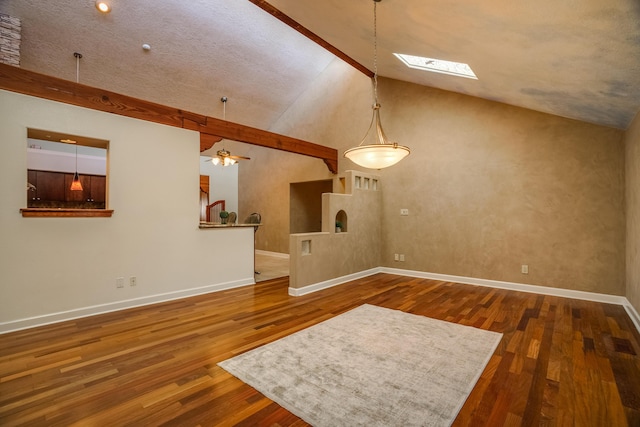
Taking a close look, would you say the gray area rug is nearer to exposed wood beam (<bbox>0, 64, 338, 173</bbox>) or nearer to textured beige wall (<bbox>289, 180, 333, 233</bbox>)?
exposed wood beam (<bbox>0, 64, 338, 173</bbox>)

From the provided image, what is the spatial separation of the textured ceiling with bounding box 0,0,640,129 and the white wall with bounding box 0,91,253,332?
2441mm

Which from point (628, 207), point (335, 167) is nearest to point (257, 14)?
point (335, 167)

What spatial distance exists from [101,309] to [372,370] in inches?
135

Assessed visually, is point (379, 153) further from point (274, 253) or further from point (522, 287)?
point (274, 253)

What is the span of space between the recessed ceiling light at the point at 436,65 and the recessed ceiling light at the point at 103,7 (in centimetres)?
456

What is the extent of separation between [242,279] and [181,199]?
5.62ft

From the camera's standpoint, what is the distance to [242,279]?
5.12 metres

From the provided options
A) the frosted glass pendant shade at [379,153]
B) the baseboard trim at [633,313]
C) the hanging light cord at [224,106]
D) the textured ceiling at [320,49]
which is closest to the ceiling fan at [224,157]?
the hanging light cord at [224,106]

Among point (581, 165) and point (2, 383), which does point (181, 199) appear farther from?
point (581, 165)

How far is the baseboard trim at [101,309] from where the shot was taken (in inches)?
125

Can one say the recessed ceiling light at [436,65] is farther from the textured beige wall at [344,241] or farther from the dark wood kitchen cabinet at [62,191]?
the dark wood kitchen cabinet at [62,191]

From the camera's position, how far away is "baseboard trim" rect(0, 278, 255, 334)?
3166 mm

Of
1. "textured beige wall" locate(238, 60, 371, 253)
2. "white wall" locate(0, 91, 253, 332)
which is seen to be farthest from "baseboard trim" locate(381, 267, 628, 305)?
"white wall" locate(0, 91, 253, 332)

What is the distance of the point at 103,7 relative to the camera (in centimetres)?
457
